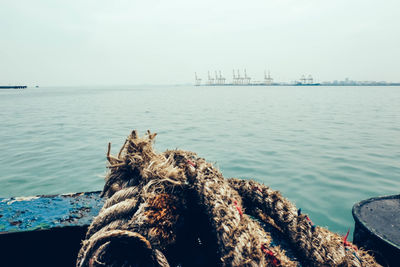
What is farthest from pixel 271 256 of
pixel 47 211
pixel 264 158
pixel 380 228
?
pixel 264 158

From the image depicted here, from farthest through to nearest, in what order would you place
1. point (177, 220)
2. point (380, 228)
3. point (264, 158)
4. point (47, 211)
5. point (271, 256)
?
point (264, 158)
point (380, 228)
point (47, 211)
point (177, 220)
point (271, 256)

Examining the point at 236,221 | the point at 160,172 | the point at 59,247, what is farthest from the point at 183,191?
the point at 59,247

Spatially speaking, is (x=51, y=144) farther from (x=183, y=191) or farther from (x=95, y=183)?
(x=183, y=191)

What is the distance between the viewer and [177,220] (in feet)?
6.15

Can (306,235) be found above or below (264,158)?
above

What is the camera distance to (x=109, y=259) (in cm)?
152

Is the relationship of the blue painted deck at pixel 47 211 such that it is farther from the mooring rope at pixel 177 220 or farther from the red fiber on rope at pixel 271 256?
the red fiber on rope at pixel 271 256

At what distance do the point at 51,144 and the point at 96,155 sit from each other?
329 centimetres

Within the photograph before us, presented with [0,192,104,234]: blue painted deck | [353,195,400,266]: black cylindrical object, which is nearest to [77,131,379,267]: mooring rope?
[0,192,104,234]: blue painted deck

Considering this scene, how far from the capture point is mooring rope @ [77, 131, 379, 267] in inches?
61.0

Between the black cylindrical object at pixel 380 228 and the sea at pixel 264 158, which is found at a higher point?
the black cylindrical object at pixel 380 228

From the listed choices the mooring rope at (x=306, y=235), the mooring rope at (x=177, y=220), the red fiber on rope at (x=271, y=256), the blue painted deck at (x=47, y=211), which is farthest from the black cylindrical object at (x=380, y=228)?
the blue painted deck at (x=47, y=211)

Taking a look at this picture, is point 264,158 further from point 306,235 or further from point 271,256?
point 271,256

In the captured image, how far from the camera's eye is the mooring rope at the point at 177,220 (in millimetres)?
1550
